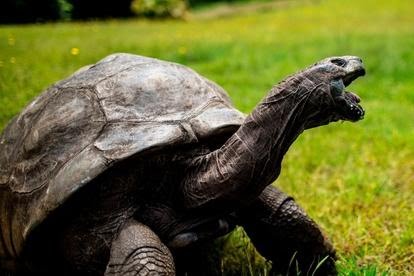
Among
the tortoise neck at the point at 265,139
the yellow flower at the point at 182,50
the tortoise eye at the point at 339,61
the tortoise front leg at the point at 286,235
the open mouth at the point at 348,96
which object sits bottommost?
the yellow flower at the point at 182,50

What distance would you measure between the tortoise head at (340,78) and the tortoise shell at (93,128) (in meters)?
0.46

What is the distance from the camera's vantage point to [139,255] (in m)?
2.18

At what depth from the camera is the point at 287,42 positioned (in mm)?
9375

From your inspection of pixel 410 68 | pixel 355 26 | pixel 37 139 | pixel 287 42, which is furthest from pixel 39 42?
pixel 355 26

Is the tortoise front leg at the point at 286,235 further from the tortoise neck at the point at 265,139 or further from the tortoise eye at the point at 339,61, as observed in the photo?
the tortoise eye at the point at 339,61

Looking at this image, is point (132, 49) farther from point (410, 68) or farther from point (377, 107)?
point (410, 68)

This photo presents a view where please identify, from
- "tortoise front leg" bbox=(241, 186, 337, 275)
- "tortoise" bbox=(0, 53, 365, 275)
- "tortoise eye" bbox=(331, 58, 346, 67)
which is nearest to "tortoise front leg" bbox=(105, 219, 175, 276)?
"tortoise" bbox=(0, 53, 365, 275)

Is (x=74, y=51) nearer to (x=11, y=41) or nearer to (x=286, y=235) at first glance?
(x=11, y=41)

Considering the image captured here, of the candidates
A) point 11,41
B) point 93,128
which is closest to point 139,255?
point 93,128

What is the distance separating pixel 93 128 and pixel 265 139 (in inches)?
28.1

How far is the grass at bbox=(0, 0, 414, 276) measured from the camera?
3.02 m

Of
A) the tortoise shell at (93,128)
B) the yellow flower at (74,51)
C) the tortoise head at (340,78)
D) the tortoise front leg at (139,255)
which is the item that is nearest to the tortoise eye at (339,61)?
the tortoise head at (340,78)

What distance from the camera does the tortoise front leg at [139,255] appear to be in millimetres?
2145

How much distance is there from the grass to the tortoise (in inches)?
13.6
